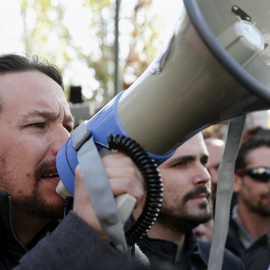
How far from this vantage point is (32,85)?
2186 millimetres

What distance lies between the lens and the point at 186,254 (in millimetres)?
3436

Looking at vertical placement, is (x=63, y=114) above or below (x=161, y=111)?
below

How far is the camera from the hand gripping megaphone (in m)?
1.39

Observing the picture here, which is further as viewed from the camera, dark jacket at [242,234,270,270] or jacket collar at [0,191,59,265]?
dark jacket at [242,234,270,270]

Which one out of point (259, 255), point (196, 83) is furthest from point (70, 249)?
point (259, 255)

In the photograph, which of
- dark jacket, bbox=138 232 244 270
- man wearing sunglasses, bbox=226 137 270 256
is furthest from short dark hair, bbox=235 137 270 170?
dark jacket, bbox=138 232 244 270

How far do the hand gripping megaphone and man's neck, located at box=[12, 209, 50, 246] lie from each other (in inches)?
21.0

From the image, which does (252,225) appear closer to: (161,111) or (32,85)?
(32,85)

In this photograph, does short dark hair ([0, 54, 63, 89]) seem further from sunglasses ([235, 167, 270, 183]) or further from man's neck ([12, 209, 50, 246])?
sunglasses ([235, 167, 270, 183])

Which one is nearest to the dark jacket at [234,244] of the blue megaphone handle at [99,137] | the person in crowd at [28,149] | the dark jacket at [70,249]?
the person in crowd at [28,149]

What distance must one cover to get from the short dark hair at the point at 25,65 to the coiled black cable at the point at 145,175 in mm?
859

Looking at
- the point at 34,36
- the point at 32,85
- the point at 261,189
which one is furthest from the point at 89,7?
the point at 32,85

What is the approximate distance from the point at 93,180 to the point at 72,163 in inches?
9.8

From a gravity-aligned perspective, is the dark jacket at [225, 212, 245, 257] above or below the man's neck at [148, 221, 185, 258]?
below
